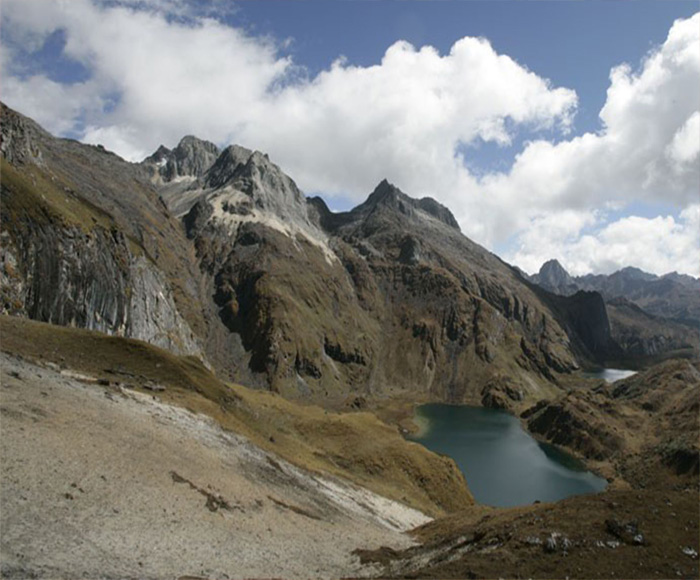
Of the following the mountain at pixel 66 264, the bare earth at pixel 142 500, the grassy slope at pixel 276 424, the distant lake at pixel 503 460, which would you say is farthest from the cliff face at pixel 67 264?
the distant lake at pixel 503 460

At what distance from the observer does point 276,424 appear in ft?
241

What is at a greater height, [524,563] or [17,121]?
[17,121]

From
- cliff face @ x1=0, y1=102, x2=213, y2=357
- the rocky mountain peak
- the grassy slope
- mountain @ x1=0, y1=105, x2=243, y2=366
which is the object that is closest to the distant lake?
the grassy slope

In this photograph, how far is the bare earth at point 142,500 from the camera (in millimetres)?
21016

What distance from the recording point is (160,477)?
30.0 metres

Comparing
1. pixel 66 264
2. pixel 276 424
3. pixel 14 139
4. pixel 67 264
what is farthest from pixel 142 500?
pixel 14 139

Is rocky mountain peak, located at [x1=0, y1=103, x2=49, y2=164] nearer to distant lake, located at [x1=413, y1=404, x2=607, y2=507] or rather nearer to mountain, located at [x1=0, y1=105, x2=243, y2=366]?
mountain, located at [x1=0, y1=105, x2=243, y2=366]

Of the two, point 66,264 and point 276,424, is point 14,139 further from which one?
point 276,424

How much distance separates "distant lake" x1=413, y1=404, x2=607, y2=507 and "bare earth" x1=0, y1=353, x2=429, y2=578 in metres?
69.0

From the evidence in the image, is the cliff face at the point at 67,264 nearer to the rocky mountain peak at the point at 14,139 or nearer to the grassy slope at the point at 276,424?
the rocky mountain peak at the point at 14,139

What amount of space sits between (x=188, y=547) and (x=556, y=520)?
65.8 ft

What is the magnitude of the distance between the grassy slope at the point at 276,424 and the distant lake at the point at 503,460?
31967mm

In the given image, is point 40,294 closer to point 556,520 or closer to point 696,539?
point 556,520

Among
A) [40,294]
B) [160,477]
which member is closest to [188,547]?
[160,477]
